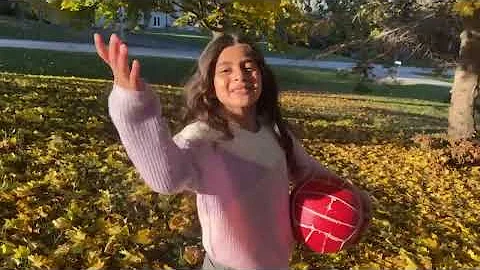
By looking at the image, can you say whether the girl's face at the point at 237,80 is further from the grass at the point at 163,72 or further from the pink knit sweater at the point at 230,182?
the grass at the point at 163,72

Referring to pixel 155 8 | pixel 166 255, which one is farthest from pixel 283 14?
pixel 166 255

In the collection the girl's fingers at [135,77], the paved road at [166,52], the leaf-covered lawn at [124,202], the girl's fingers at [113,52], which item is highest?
the girl's fingers at [113,52]

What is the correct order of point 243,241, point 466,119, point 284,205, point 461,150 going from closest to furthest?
point 243,241, point 284,205, point 461,150, point 466,119

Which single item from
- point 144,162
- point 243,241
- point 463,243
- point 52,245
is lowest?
point 463,243

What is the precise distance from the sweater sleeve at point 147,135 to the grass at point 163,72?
8646mm

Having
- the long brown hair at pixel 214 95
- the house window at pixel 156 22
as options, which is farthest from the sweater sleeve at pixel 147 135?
the house window at pixel 156 22

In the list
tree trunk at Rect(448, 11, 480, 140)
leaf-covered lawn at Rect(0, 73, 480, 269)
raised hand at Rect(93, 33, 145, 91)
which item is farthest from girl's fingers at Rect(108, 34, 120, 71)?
tree trunk at Rect(448, 11, 480, 140)

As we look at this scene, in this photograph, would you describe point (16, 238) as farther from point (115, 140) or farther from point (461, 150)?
point (461, 150)

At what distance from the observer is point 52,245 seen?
3275mm

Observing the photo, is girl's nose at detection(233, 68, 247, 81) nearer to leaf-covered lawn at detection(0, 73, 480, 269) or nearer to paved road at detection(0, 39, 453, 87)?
leaf-covered lawn at detection(0, 73, 480, 269)

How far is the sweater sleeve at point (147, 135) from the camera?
1.47 metres

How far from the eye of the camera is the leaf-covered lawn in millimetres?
3354

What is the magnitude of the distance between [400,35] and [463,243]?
4273 millimetres

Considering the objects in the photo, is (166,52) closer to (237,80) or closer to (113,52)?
(237,80)
